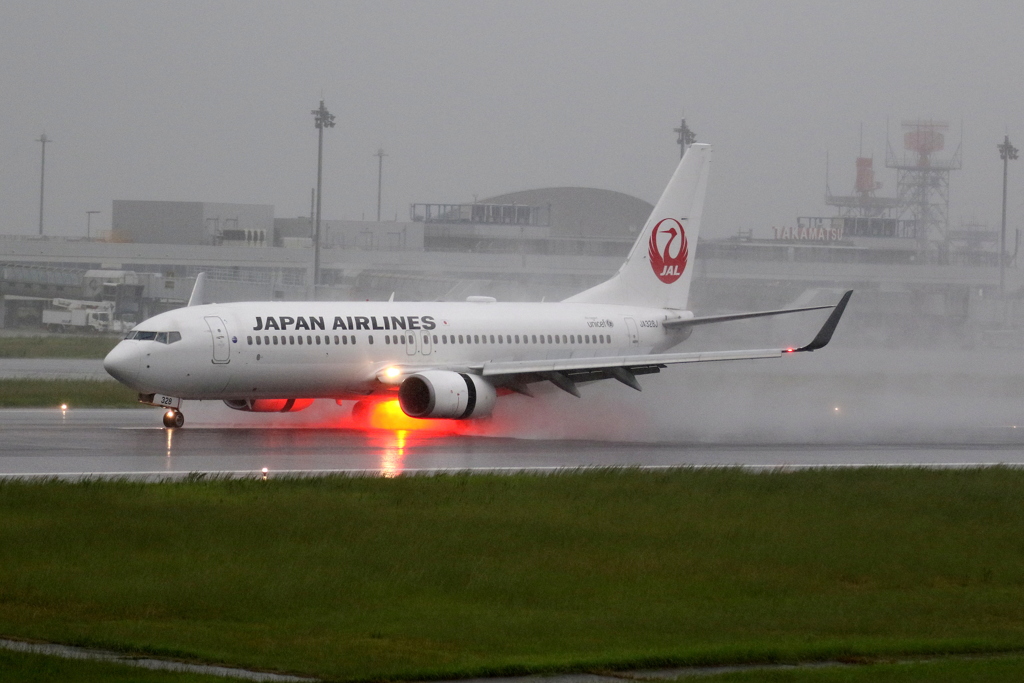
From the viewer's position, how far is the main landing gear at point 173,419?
122 feet

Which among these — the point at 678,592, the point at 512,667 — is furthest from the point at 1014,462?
the point at 512,667

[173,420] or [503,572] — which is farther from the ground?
[173,420]

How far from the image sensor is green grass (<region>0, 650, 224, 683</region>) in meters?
11.4

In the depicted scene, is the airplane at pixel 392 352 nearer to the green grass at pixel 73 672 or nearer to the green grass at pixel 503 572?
the green grass at pixel 503 572

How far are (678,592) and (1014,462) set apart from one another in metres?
19.1

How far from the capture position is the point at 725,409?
4666cm

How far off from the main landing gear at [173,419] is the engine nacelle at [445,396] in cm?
587

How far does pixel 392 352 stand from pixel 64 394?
15.0m

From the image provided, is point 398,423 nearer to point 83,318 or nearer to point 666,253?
point 666,253

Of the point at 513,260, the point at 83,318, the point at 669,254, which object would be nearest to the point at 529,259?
the point at 513,260

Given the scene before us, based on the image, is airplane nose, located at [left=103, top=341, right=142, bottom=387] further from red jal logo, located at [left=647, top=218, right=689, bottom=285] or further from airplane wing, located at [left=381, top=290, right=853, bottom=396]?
red jal logo, located at [left=647, top=218, right=689, bottom=285]

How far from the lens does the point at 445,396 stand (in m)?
37.5

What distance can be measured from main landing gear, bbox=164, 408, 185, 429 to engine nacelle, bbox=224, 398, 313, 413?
152cm

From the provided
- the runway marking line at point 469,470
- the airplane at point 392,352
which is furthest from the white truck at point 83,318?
the runway marking line at point 469,470
